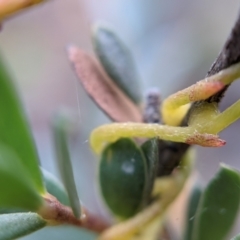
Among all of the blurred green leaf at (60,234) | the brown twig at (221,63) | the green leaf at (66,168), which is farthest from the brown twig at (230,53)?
the blurred green leaf at (60,234)

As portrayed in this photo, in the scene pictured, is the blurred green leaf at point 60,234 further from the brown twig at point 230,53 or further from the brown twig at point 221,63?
the brown twig at point 230,53

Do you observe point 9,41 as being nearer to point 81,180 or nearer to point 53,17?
point 53,17

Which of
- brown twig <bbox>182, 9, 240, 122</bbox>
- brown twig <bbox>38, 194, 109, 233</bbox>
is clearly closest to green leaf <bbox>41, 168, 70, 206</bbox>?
brown twig <bbox>38, 194, 109, 233</bbox>

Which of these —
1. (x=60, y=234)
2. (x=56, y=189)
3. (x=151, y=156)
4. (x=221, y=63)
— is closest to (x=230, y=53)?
(x=221, y=63)

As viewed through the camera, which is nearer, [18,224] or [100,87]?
[18,224]

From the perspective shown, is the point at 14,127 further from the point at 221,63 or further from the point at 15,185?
the point at 221,63

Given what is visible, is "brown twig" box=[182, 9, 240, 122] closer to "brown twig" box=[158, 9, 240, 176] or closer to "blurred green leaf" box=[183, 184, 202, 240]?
"brown twig" box=[158, 9, 240, 176]
